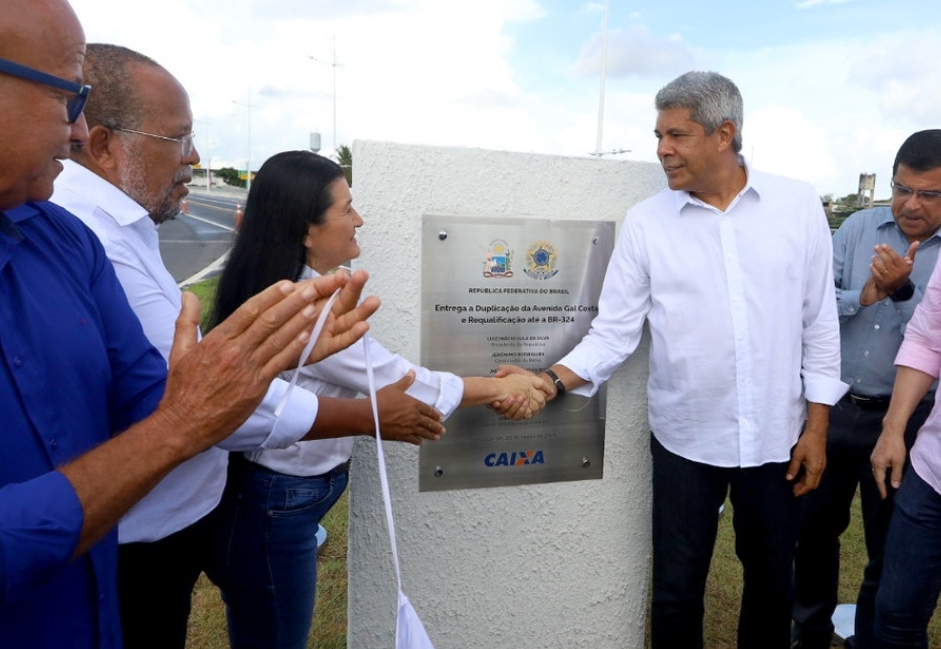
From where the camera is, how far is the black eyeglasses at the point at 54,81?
930mm

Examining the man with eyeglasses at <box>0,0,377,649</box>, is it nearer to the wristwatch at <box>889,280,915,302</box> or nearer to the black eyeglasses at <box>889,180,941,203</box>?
the wristwatch at <box>889,280,915,302</box>

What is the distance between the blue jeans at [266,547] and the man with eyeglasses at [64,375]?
0.56 meters

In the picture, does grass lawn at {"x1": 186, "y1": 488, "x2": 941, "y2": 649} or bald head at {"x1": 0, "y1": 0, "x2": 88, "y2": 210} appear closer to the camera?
bald head at {"x1": 0, "y1": 0, "x2": 88, "y2": 210}

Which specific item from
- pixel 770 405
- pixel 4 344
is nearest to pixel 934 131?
pixel 770 405

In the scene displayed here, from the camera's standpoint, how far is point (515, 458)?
234 cm

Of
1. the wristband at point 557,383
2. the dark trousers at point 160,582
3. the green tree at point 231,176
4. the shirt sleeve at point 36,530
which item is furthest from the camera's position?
the green tree at point 231,176

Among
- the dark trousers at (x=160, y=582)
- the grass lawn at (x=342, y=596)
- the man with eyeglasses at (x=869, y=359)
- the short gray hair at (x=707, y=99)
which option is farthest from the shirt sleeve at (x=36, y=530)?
the man with eyeglasses at (x=869, y=359)

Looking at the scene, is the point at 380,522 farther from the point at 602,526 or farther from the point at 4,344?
the point at 4,344

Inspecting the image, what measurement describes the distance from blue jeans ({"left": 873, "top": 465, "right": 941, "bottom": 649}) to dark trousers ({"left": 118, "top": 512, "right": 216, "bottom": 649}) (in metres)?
1.95

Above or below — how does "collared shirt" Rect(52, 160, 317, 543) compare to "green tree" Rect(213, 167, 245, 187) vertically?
below

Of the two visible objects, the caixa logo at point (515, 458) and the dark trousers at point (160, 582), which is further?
the caixa logo at point (515, 458)

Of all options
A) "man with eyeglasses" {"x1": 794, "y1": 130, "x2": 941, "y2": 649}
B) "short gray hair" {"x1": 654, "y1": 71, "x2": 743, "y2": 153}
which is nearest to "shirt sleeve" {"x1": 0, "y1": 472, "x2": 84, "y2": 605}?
"short gray hair" {"x1": 654, "y1": 71, "x2": 743, "y2": 153}

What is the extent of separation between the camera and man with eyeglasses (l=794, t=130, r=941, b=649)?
2.50 meters

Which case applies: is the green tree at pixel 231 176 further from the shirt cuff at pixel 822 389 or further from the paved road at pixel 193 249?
the shirt cuff at pixel 822 389
